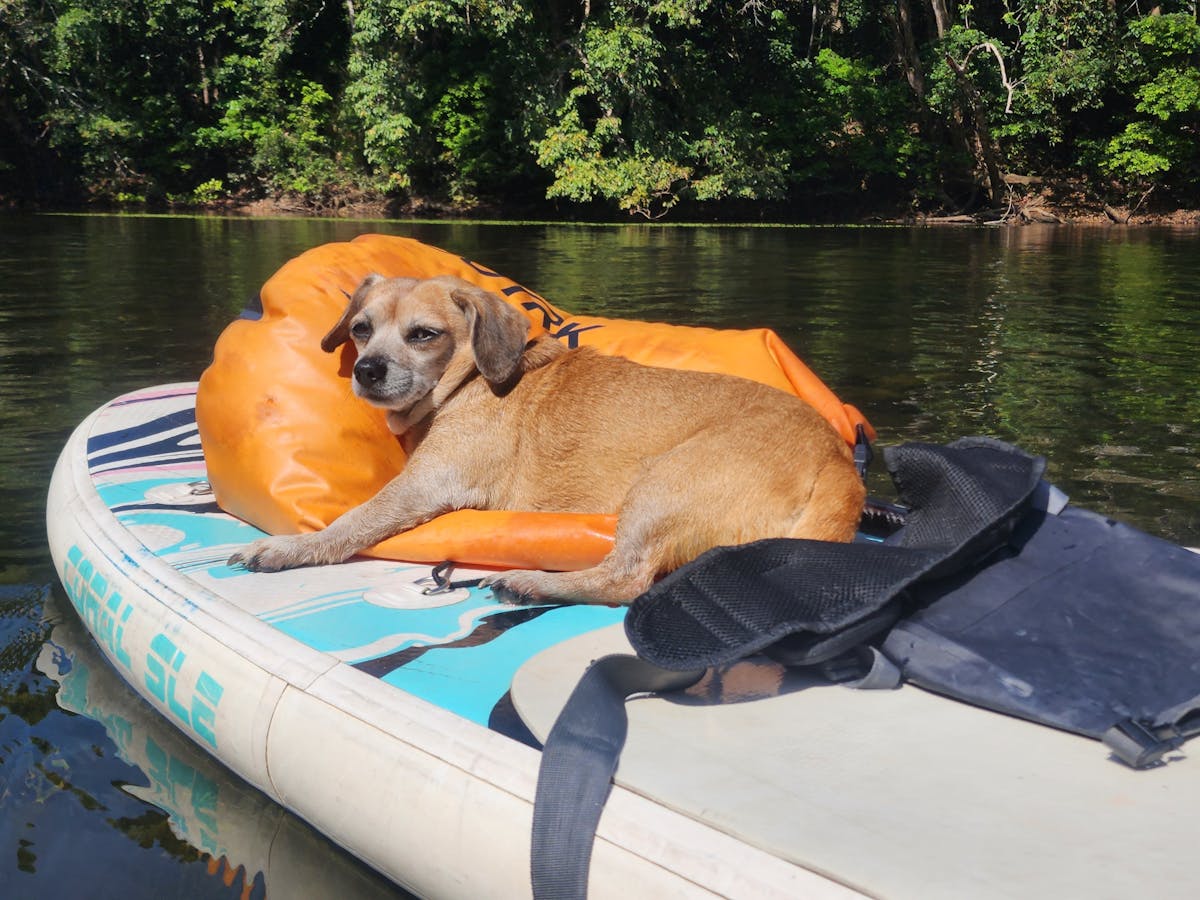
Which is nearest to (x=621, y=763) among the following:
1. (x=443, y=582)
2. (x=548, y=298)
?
(x=443, y=582)

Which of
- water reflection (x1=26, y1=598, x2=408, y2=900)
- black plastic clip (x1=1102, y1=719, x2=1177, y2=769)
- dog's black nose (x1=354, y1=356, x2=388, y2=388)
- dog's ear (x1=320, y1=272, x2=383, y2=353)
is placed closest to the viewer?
black plastic clip (x1=1102, y1=719, x2=1177, y2=769)

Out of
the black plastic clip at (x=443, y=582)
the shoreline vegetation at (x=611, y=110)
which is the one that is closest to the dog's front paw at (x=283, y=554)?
the black plastic clip at (x=443, y=582)

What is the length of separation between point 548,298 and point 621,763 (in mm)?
12772

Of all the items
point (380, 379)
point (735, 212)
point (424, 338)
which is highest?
point (735, 212)

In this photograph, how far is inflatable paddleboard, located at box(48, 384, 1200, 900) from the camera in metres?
2.34

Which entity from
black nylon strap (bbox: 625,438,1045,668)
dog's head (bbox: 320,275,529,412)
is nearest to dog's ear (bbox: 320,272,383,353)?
dog's head (bbox: 320,275,529,412)

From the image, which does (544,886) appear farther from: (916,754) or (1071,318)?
(1071,318)

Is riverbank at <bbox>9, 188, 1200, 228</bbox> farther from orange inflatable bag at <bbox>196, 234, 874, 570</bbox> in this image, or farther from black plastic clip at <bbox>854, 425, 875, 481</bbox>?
black plastic clip at <bbox>854, 425, 875, 481</bbox>

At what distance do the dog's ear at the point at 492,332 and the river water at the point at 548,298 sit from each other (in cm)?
185

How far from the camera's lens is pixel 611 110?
101 ft

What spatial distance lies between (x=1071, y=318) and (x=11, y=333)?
12448 mm

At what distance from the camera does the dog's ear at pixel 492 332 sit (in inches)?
183

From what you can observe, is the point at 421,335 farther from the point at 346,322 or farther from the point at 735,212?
the point at 735,212

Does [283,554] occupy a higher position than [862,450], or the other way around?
[862,450]
